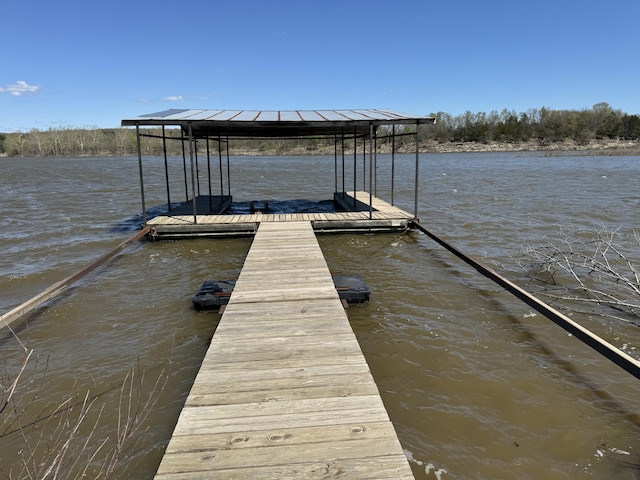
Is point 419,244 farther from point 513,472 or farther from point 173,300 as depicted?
point 513,472

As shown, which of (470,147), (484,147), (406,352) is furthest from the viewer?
(470,147)

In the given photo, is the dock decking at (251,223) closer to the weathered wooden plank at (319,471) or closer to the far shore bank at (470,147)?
the weathered wooden plank at (319,471)

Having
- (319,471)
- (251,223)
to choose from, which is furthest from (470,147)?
(319,471)

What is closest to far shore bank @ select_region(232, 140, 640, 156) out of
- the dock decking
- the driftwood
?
the dock decking

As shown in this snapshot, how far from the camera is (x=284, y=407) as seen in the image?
2.83m

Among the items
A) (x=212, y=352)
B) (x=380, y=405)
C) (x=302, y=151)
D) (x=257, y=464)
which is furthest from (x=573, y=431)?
(x=302, y=151)

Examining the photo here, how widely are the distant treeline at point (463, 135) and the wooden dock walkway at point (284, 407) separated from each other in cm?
5922

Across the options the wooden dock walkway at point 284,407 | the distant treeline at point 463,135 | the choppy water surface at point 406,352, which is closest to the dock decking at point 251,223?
the choppy water surface at point 406,352

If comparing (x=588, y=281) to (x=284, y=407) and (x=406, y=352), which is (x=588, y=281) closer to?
(x=406, y=352)

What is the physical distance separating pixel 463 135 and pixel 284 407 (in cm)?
7824

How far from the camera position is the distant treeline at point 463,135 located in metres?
67.8

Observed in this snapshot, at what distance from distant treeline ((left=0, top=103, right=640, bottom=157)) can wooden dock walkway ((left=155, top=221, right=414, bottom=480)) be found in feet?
194

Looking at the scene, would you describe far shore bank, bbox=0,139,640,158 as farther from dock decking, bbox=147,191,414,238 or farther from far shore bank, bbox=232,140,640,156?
dock decking, bbox=147,191,414,238

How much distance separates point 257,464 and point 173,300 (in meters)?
4.51
